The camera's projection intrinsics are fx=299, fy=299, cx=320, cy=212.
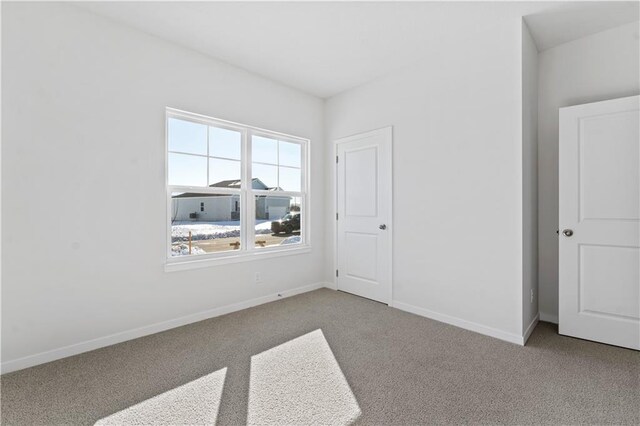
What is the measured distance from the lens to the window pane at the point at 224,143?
3.23 meters

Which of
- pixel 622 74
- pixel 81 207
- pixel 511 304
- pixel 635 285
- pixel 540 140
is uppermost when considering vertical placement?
pixel 622 74

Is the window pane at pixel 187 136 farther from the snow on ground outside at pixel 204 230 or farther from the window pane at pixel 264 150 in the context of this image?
the snow on ground outside at pixel 204 230

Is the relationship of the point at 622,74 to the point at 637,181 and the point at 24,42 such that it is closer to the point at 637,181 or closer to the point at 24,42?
the point at 637,181

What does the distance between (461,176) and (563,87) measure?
130cm

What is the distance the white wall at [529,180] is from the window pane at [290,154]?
8.36ft

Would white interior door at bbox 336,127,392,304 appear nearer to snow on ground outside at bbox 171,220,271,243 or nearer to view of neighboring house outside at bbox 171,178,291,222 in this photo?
view of neighboring house outside at bbox 171,178,291,222

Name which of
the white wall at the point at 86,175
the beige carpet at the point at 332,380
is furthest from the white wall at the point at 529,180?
the white wall at the point at 86,175

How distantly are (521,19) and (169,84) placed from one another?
3.14 m

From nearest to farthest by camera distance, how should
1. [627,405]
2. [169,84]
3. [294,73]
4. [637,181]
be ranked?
[627,405]
[637,181]
[169,84]
[294,73]

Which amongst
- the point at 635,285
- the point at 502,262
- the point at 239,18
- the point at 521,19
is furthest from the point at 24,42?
the point at 635,285

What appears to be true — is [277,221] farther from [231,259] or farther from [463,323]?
[463,323]

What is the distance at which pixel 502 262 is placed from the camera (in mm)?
2641

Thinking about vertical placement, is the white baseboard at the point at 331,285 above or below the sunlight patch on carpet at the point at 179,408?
above

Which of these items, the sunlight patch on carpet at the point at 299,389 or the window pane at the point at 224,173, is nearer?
the sunlight patch on carpet at the point at 299,389
